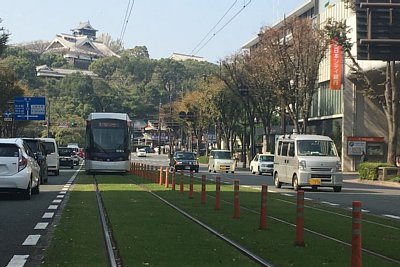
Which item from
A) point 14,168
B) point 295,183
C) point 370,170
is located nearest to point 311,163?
point 295,183

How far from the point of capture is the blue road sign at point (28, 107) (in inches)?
2608

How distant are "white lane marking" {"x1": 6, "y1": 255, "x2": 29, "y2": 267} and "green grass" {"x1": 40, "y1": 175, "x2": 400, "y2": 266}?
0.33 m

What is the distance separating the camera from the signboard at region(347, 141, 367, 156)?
63.7 metres

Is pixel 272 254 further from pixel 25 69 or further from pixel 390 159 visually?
pixel 25 69

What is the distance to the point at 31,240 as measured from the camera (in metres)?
12.0

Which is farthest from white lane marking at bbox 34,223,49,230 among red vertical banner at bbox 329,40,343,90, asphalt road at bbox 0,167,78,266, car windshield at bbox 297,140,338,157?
red vertical banner at bbox 329,40,343,90

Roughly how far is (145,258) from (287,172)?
2118 cm

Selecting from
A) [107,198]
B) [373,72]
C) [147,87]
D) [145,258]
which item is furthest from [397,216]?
[147,87]

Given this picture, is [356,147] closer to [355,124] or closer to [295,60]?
[355,124]

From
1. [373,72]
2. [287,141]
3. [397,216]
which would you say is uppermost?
[373,72]

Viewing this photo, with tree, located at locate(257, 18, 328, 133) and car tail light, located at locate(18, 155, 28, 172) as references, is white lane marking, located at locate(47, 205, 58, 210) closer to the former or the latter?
car tail light, located at locate(18, 155, 28, 172)

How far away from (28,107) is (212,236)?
56.0m

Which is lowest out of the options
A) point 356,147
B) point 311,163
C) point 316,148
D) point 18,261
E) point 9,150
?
point 18,261

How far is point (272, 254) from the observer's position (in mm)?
10609
